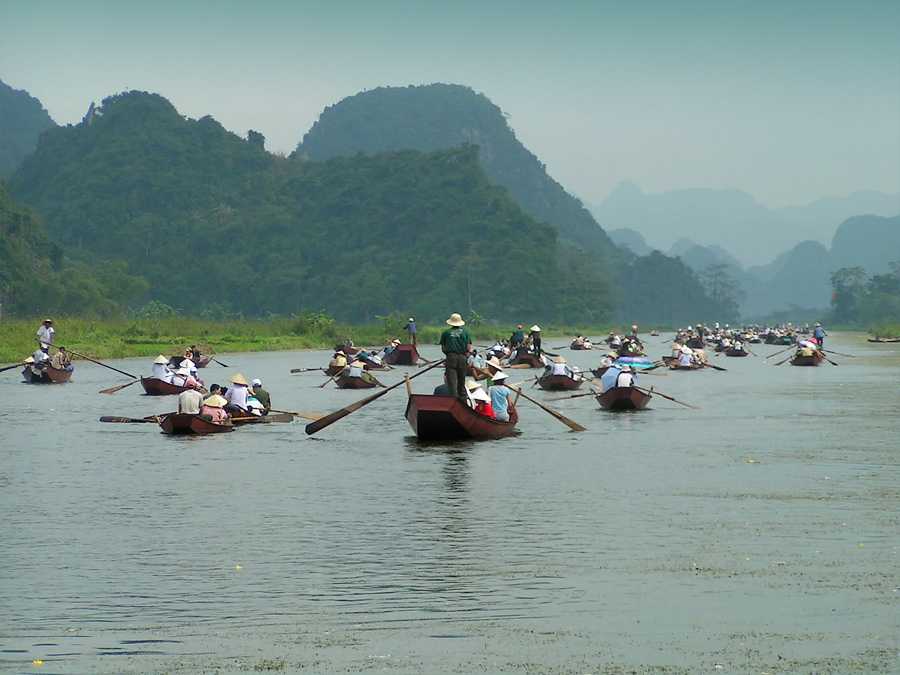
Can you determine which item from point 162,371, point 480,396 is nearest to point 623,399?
point 480,396

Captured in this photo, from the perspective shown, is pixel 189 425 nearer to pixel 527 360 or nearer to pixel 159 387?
pixel 159 387

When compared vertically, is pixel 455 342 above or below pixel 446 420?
above

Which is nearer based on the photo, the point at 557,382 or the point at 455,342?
the point at 455,342

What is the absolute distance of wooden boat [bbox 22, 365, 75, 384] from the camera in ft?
154

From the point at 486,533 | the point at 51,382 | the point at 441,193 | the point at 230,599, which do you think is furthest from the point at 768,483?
the point at 441,193

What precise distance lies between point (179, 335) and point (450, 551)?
66191 millimetres

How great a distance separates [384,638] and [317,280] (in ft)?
462

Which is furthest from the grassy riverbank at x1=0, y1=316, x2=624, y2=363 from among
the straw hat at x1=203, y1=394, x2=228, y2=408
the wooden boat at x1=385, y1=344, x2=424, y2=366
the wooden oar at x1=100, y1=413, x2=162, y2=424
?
the straw hat at x1=203, y1=394, x2=228, y2=408

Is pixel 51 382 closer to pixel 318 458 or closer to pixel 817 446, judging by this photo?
pixel 318 458

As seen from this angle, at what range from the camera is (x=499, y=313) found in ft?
500

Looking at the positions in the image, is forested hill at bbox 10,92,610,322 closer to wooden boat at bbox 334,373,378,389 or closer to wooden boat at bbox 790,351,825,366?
wooden boat at bbox 790,351,825,366

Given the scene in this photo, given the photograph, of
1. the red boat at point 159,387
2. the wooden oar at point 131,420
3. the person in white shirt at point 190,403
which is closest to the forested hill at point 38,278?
the red boat at point 159,387

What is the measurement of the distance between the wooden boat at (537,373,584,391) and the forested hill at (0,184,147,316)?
66.2 m

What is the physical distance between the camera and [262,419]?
1252 inches
